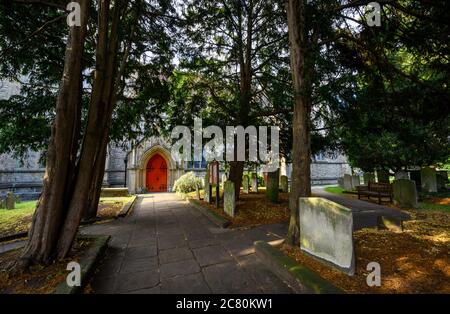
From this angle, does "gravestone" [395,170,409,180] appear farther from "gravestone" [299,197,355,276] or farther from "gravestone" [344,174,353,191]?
"gravestone" [299,197,355,276]

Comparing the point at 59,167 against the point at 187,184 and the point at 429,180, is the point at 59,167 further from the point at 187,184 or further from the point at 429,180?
the point at 429,180

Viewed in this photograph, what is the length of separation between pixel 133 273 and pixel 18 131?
302 inches

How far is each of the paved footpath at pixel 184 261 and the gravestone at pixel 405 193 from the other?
243 inches

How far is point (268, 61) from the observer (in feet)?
33.1

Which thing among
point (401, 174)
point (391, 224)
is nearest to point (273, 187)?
point (391, 224)

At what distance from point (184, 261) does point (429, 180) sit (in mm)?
13668

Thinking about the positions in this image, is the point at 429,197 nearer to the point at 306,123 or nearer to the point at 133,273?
the point at 306,123

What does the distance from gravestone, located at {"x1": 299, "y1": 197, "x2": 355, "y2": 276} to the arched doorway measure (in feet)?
61.1

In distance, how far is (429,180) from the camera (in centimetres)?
1184

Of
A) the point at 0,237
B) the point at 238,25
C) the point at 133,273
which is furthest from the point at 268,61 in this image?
the point at 0,237

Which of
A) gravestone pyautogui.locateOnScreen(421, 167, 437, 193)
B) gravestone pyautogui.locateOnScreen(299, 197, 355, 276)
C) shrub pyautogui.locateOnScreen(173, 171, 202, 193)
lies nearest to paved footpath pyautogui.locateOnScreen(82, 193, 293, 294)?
gravestone pyautogui.locateOnScreen(299, 197, 355, 276)

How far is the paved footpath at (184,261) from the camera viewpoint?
3309 millimetres

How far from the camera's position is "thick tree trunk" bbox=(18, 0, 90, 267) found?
13.0 ft

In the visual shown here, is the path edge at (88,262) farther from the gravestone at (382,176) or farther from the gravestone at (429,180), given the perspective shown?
the gravestone at (429,180)
